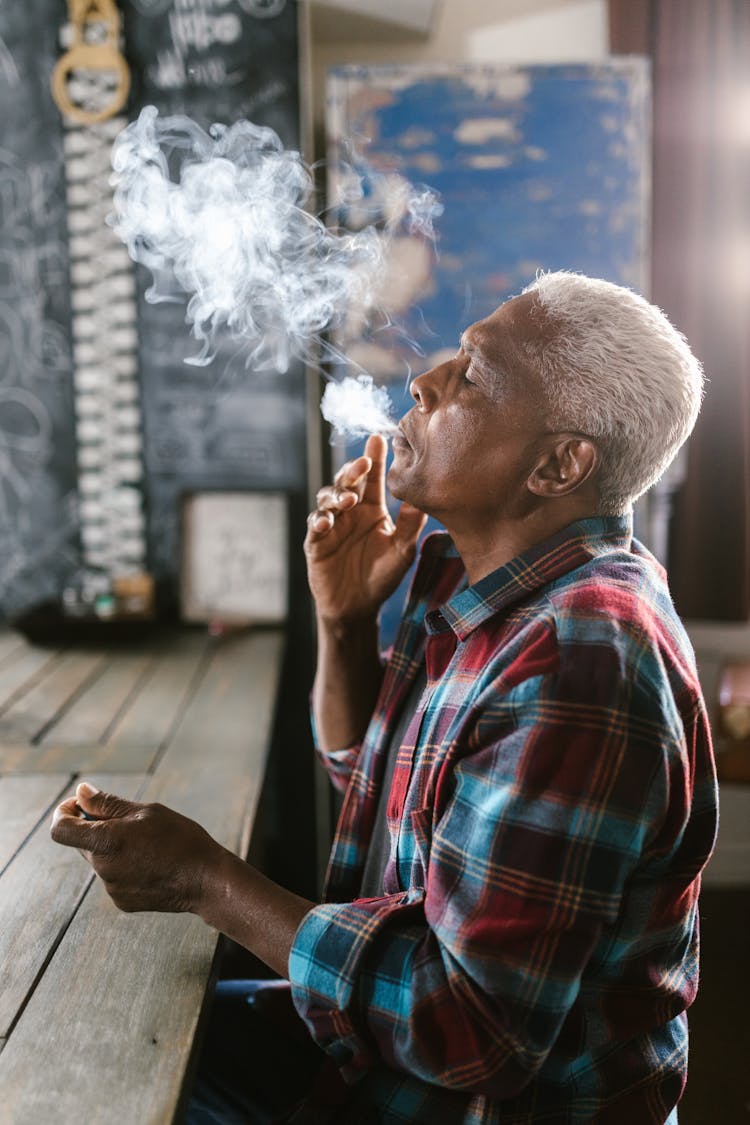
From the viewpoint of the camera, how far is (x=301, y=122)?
280 cm

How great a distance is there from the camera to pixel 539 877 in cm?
94

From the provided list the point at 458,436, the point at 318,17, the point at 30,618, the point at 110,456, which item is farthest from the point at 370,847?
the point at 318,17

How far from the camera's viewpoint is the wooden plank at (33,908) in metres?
Result: 1.09

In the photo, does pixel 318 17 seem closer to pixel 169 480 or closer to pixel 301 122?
pixel 301 122

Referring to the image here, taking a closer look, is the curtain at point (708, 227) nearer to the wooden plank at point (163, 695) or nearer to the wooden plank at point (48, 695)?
the wooden plank at point (163, 695)

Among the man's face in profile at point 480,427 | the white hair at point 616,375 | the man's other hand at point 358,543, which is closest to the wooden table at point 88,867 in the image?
the man's other hand at point 358,543

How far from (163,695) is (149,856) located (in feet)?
3.78

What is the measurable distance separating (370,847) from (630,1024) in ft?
1.45

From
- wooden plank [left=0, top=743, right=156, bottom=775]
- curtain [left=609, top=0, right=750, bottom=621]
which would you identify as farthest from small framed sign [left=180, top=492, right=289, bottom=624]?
curtain [left=609, top=0, right=750, bottom=621]

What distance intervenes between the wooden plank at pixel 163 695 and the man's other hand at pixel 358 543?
0.56 metres

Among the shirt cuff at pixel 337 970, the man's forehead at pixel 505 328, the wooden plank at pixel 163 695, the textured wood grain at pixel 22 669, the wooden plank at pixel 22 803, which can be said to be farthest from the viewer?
the textured wood grain at pixel 22 669

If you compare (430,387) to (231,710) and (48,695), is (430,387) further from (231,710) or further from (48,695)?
(48,695)

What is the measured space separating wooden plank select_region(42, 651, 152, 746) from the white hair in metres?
1.25

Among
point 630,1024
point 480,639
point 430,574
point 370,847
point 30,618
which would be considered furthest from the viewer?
point 30,618
